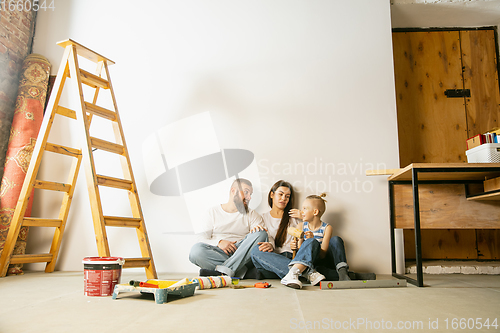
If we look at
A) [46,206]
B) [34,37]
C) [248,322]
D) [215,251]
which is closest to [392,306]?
[248,322]

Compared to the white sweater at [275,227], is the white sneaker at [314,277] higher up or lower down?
lower down

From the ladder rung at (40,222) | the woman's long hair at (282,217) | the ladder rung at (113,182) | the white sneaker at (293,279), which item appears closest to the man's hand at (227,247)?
the woman's long hair at (282,217)

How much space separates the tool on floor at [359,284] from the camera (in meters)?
1.80

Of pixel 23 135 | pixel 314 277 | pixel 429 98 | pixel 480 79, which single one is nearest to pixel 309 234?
pixel 314 277

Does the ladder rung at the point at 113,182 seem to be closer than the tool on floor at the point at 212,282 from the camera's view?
No

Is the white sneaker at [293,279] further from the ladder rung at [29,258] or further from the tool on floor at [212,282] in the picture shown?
the ladder rung at [29,258]

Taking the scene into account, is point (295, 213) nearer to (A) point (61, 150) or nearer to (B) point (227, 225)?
(B) point (227, 225)

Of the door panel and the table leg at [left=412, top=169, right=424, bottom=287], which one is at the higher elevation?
the door panel

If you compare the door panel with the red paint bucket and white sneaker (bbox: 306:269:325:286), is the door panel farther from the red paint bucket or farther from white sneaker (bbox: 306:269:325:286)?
the red paint bucket

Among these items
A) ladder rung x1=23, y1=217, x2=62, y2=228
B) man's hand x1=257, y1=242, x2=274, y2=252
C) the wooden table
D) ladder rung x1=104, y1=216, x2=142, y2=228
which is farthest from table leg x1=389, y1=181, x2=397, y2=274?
ladder rung x1=23, y1=217, x2=62, y2=228

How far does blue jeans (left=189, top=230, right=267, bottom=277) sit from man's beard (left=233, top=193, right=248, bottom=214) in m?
0.28

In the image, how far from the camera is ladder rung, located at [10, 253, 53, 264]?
2.30 m

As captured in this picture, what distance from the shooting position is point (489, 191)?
6.98 ft

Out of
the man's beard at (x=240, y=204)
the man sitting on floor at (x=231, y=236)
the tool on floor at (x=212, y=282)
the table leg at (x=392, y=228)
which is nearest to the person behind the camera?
the tool on floor at (x=212, y=282)
